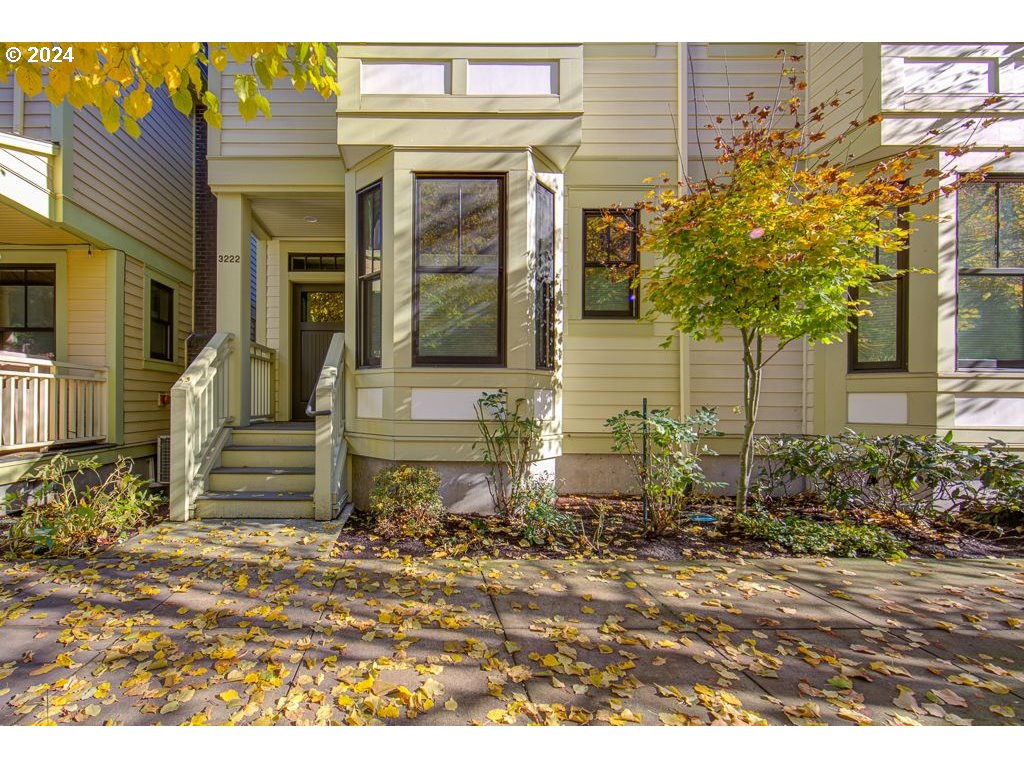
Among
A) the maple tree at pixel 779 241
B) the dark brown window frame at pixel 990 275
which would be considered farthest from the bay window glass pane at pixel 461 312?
the dark brown window frame at pixel 990 275

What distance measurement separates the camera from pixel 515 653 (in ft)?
9.17

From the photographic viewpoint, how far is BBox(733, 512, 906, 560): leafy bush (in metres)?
4.52

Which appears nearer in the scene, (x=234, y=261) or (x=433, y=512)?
(x=433, y=512)

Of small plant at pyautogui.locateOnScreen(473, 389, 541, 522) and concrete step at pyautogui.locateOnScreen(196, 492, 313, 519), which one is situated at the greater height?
small plant at pyautogui.locateOnScreen(473, 389, 541, 522)

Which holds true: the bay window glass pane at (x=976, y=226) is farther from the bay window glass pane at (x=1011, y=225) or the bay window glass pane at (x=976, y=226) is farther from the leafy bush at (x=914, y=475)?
the leafy bush at (x=914, y=475)

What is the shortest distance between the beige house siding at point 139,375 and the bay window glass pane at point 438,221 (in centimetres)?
532

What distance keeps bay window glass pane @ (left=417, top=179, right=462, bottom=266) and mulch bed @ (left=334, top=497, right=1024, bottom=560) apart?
2787 millimetres

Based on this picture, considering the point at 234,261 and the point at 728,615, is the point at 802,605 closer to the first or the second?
the point at 728,615

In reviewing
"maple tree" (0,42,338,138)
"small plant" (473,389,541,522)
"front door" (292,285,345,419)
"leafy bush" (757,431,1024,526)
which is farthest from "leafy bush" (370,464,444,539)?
"front door" (292,285,345,419)

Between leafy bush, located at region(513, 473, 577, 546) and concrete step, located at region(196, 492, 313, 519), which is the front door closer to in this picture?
concrete step, located at region(196, 492, 313, 519)

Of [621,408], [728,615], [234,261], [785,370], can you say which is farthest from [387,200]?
[785,370]

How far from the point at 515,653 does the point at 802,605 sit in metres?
2.09

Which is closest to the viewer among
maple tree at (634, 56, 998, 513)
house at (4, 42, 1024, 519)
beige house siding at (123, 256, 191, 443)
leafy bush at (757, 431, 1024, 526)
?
maple tree at (634, 56, 998, 513)

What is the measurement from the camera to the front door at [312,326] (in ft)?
28.0
